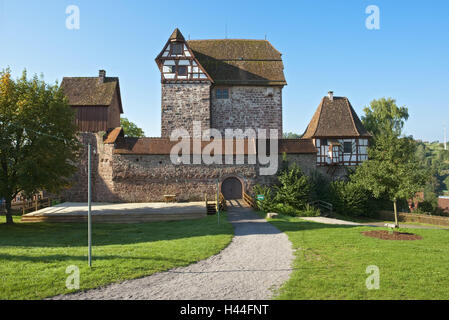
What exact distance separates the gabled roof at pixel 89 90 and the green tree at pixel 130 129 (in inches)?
590

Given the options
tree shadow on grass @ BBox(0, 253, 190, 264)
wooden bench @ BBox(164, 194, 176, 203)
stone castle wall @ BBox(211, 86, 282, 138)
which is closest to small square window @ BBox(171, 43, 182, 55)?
stone castle wall @ BBox(211, 86, 282, 138)

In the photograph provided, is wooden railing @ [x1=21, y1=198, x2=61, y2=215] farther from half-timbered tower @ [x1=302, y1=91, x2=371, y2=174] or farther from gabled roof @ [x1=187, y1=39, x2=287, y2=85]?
half-timbered tower @ [x1=302, y1=91, x2=371, y2=174]

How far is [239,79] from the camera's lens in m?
27.4

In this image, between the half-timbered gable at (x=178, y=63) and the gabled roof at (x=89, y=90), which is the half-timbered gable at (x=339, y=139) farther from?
the gabled roof at (x=89, y=90)

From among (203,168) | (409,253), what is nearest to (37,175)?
(203,168)

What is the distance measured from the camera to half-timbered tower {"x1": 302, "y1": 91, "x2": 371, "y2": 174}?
79.2 feet

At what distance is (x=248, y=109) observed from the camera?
2770 centimetres

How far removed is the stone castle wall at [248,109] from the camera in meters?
27.6

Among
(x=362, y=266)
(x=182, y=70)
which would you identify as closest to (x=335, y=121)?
(x=182, y=70)

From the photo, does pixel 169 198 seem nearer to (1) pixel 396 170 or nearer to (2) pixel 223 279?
(2) pixel 223 279

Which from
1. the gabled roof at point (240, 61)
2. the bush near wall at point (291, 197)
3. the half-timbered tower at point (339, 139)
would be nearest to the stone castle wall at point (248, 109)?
the gabled roof at point (240, 61)
